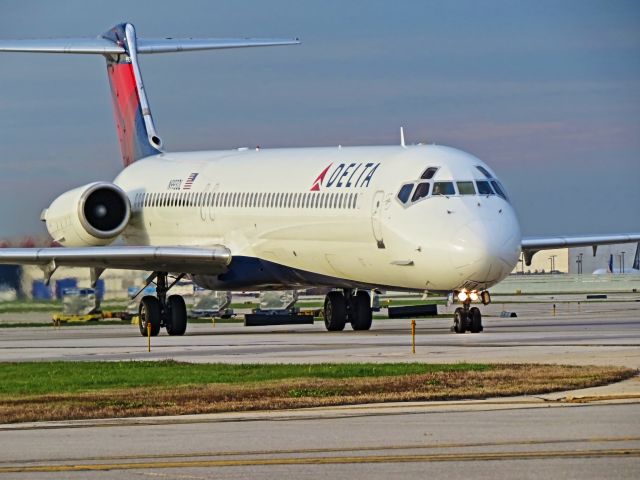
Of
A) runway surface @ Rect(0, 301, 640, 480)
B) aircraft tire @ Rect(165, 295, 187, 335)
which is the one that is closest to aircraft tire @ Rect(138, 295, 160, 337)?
aircraft tire @ Rect(165, 295, 187, 335)

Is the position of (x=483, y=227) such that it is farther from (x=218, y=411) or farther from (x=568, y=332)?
(x=218, y=411)

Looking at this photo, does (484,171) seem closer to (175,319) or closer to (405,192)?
(405,192)

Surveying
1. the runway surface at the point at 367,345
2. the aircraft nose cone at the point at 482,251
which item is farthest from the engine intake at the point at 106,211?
the aircraft nose cone at the point at 482,251

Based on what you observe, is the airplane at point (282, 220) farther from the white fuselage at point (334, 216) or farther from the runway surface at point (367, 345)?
the runway surface at point (367, 345)

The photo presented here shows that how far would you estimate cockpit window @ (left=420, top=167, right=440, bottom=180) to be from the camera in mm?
35938

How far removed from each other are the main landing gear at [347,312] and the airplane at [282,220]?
0.12 ft

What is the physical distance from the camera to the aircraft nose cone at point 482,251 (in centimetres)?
3378

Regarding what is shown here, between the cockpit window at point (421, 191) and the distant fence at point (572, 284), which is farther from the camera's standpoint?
the distant fence at point (572, 284)

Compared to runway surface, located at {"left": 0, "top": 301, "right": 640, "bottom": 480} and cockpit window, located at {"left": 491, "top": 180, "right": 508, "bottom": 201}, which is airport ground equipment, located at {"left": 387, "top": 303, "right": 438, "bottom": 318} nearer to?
cockpit window, located at {"left": 491, "top": 180, "right": 508, "bottom": 201}

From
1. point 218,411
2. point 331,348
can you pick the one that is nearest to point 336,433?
point 218,411

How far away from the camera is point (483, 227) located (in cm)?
3425

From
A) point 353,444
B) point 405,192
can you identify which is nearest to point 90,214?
point 405,192

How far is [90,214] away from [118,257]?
5587 mm

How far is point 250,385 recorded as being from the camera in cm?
2191
